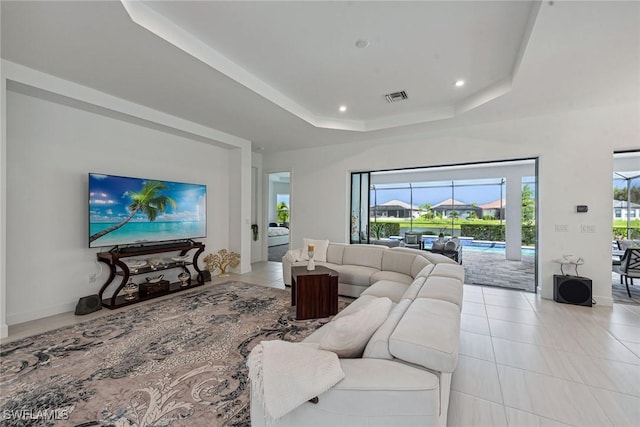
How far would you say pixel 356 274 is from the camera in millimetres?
4105

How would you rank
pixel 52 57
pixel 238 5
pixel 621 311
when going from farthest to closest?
1. pixel 621 311
2. pixel 52 57
3. pixel 238 5

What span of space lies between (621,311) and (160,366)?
18.4 ft

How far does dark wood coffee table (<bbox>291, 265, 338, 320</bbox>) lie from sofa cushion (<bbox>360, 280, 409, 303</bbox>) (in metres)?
0.49

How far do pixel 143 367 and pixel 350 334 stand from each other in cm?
201

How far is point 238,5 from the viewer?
7.30 feet

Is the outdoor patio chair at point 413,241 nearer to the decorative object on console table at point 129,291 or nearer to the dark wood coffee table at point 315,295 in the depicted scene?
the dark wood coffee table at point 315,295

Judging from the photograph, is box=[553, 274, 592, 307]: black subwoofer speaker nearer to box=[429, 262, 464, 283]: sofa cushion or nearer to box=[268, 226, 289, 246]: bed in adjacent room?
box=[429, 262, 464, 283]: sofa cushion

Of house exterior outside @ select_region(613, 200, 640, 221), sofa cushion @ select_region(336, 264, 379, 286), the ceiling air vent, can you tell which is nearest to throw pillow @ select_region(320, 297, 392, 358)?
sofa cushion @ select_region(336, 264, 379, 286)

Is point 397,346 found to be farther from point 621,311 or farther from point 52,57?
point 621,311

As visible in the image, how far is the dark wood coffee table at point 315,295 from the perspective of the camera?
10.9 ft

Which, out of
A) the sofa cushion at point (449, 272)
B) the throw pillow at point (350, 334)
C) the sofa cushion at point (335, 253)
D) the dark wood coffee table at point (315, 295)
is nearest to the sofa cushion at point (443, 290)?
the sofa cushion at point (449, 272)

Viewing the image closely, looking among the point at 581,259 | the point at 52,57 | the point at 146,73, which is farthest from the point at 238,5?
Answer: the point at 581,259

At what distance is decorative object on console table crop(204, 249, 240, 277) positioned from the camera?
5.35 m

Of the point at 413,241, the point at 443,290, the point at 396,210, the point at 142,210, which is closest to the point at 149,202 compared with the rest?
the point at 142,210
